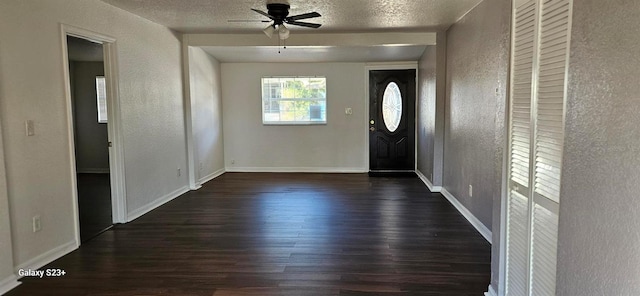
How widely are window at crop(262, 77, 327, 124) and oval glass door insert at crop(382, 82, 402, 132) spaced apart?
3.78 ft

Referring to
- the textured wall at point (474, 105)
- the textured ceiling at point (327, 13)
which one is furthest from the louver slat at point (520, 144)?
the textured ceiling at point (327, 13)

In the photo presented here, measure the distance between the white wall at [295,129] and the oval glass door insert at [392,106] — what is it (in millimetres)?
388

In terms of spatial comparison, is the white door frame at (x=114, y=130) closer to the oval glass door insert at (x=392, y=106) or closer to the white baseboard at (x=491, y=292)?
the white baseboard at (x=491, y=292)

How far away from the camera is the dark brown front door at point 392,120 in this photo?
7.07 metres

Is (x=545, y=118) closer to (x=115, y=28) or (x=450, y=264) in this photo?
(x=450, y=264)

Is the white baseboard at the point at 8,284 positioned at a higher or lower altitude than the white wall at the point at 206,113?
lower

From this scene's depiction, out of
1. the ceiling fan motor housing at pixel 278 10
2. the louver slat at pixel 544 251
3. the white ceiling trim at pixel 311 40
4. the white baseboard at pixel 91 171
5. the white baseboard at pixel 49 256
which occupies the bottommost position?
the white baseboard at pixel 49 256

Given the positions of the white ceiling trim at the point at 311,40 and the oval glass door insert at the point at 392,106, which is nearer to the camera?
the white ceiling trim at the point at 311,40

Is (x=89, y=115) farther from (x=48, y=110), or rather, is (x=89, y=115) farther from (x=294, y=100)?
(x=48, y=110)

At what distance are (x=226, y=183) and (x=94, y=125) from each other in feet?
10.1

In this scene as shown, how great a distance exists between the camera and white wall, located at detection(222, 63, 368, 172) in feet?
23.7

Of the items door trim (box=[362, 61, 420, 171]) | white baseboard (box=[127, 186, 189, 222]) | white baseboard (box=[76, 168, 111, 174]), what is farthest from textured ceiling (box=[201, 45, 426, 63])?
white baseboard (box=[76, 168, 111, 174])

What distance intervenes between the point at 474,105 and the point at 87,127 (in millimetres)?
6861

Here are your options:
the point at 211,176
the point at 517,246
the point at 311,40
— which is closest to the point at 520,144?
the point at 517,246
